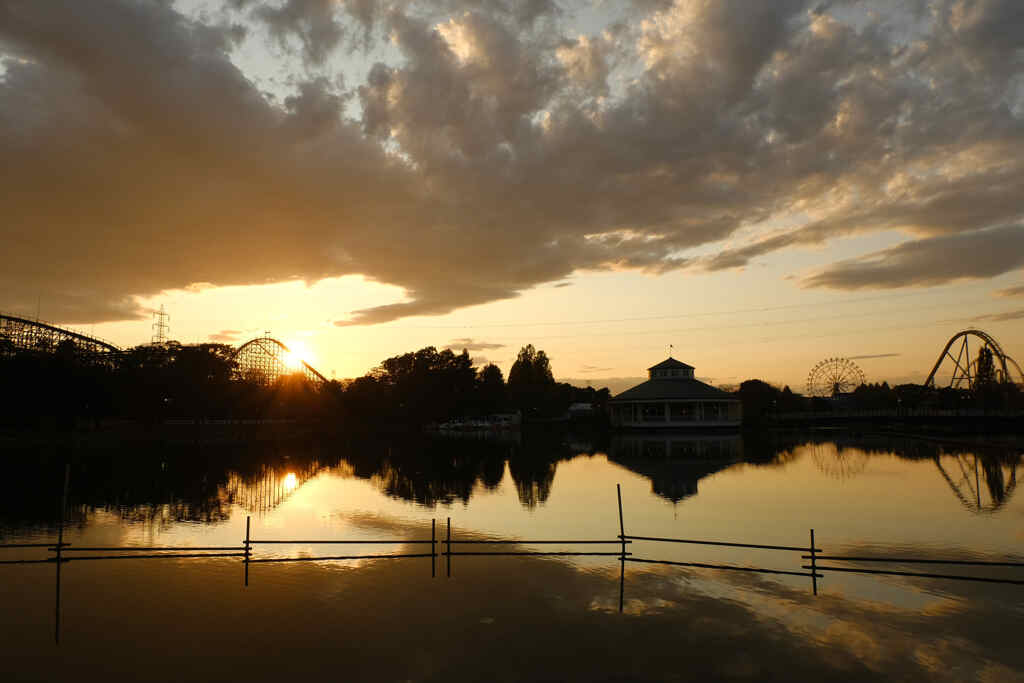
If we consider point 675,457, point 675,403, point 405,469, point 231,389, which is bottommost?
point 405,469

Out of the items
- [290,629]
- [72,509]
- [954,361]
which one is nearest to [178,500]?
[72,509]

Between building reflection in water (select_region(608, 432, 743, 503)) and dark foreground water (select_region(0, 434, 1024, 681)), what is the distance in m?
1.83

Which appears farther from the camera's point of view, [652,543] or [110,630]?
[652,543]

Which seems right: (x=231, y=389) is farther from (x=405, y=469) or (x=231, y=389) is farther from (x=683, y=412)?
(x=683, y=412)

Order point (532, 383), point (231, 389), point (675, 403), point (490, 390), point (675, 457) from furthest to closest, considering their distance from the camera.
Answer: point (532, 383) → point (490, 390) → point (231, 389) → point (675, 403) → point (675, 457)

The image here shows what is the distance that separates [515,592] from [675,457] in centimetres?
4248

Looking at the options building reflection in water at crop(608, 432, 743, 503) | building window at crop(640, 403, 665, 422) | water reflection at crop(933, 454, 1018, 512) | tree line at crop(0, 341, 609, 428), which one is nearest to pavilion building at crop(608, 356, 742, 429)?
building window at crop(640, 403, 665, 422)

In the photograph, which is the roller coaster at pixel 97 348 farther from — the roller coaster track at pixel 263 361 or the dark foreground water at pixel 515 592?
the dark foreground water at pixel 515 592

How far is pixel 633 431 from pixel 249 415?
217ft

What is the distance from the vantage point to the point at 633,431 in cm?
9825

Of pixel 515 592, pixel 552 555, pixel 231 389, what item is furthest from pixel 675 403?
pixel 515 592

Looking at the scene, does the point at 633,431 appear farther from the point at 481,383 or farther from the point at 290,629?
the point at 290,629

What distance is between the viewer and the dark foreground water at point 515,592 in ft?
43.9

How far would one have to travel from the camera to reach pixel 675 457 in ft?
189
